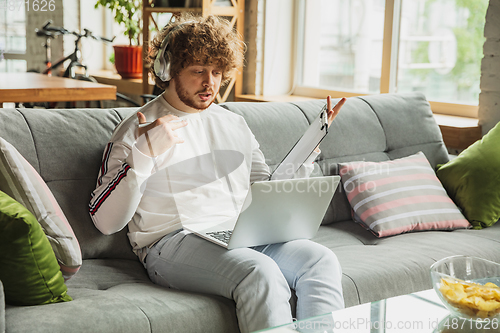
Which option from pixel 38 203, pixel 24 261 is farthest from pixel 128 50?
pixel 24 261

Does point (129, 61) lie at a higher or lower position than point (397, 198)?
higher

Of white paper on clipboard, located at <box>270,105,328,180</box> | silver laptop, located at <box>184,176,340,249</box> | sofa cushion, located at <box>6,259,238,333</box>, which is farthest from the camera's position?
white paper on clipboard, located at <box>270,105,328,180</box>

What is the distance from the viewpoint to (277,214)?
1.39 m

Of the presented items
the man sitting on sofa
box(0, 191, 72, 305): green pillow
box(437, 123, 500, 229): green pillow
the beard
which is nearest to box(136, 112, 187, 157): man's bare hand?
the man sitting on sofa

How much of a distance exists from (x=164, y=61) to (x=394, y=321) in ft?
3.30

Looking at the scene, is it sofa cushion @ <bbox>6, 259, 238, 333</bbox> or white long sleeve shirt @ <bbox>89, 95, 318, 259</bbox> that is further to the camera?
white long sleeve shirt @ <bbox>89, 95, 318, 259</bbox>

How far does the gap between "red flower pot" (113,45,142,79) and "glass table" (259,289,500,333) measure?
13.8ft

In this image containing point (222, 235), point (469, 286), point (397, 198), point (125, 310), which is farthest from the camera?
point (397, 198)

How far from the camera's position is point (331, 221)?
2.19 m

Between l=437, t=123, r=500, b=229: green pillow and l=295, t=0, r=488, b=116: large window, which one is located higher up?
l=295, t=0, r=488, b=116: large window


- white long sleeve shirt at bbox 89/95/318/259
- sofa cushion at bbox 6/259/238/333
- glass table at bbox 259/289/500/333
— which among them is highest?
white long sleeve shirt at bbox 89/95/318/259

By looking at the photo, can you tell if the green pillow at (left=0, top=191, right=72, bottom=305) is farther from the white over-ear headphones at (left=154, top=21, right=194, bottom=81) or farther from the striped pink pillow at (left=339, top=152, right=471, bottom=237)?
the striped pink pillow at (left=339, top=152, right=471, bottom=237)

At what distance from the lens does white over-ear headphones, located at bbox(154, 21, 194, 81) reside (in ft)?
5.43

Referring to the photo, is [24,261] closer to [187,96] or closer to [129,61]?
[187,96]
